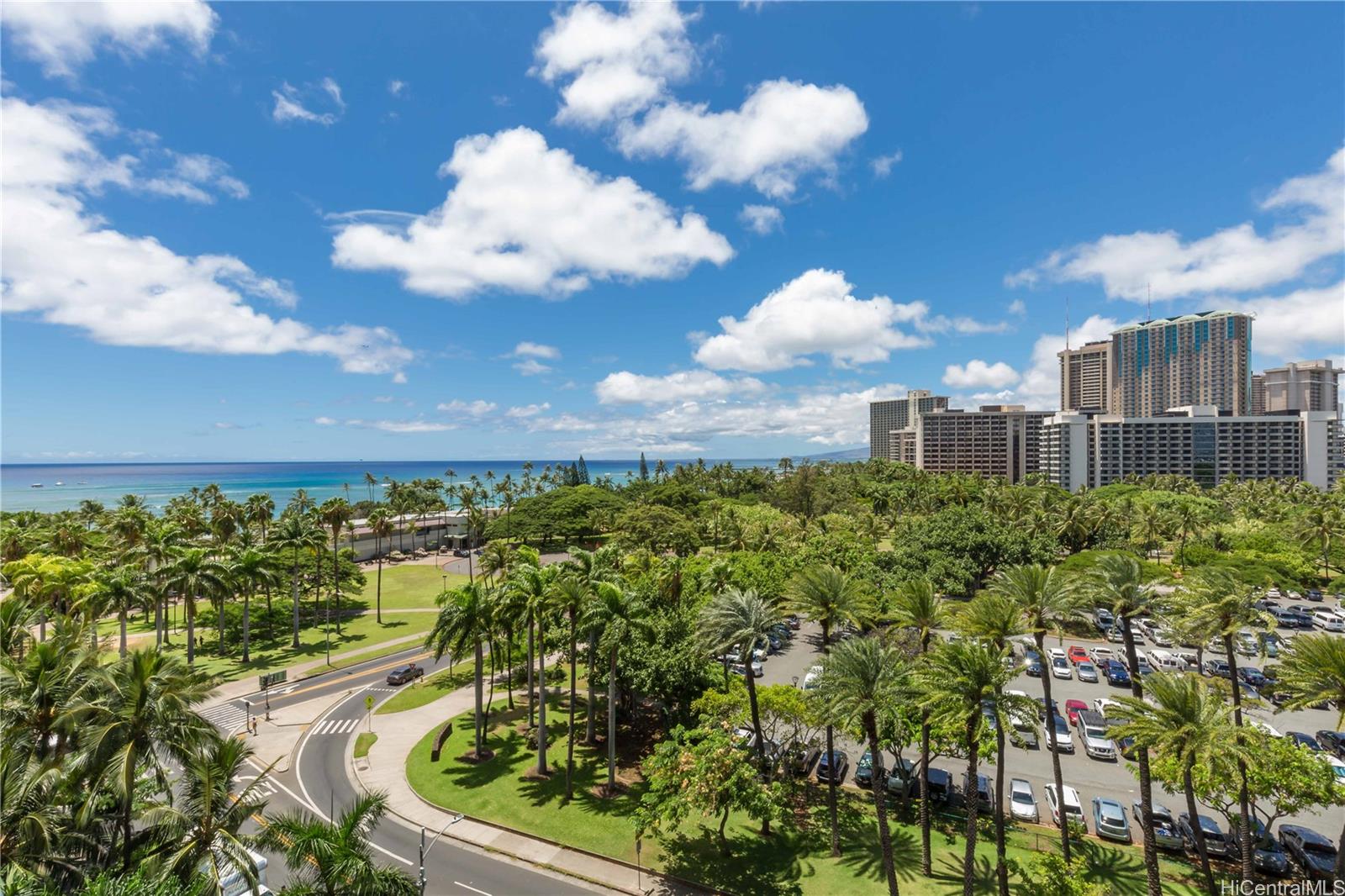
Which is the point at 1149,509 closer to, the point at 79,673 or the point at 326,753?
the point at 326,753

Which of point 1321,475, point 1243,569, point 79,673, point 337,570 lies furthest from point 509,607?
point 1321,475

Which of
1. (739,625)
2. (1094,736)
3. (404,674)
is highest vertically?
(739,625)

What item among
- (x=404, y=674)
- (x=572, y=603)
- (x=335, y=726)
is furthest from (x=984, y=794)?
(x=404, y=674)

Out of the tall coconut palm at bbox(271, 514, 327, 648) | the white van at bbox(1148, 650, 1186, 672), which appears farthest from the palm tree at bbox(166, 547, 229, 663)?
the white van at bbox(1148, 650, 1186, 672)

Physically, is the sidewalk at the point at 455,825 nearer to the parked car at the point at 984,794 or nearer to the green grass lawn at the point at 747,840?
the green grass lawn at the point at 747,840

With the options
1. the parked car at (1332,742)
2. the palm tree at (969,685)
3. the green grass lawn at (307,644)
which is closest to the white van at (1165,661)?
the parked car at (1332,742)

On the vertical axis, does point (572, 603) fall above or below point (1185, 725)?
above

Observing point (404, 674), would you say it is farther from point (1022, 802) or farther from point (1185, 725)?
point (1185, 725)
